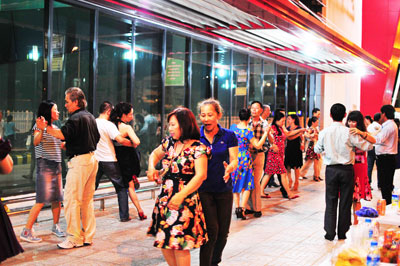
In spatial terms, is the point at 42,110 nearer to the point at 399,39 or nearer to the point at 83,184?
the point at 83,184

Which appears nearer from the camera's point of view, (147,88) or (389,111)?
(389,111)

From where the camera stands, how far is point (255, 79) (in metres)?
17.6

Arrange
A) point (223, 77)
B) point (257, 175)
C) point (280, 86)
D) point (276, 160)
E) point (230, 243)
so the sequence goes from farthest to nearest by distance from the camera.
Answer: point (280, 86)
point (223, 77)
point (276, 160)
point (257, 175)
point (230, 243)

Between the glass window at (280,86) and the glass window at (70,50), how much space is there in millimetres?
10782

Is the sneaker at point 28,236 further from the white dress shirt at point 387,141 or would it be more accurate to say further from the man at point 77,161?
the white dress shirt at point 387,141

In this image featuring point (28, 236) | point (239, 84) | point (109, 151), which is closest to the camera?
point (28, 236)

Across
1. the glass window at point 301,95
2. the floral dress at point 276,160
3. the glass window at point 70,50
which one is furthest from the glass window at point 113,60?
the glass window at point 301,95

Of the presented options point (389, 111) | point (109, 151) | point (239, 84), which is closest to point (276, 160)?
point (389, 111)

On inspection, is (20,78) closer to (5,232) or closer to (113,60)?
(113,60)

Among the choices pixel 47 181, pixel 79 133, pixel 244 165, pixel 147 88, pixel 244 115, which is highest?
pixel 147 88

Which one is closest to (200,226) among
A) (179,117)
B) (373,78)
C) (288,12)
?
(179,117)

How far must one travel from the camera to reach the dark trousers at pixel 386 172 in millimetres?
9242

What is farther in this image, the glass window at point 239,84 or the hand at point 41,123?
the glass window at point 239,84

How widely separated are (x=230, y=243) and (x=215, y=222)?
6.26ft
